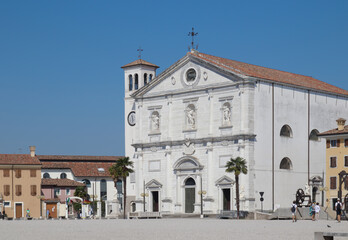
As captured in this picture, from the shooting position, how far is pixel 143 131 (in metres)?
73.2

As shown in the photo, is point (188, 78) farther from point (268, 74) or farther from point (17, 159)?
point (17, 159)

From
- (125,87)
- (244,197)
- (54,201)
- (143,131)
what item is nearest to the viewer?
(244,197)

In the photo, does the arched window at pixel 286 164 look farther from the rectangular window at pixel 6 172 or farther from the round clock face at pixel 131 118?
the rectangular window at pixel 6 172

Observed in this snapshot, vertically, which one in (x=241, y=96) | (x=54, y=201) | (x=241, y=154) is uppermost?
(x=241, y=96)

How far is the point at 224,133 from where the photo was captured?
66.6m

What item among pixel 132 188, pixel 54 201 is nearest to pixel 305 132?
pixel 132 188

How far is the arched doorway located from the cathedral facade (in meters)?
0.08

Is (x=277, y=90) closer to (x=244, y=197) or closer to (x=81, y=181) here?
(x=244, y=197)

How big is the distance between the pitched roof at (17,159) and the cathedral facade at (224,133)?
1471 centimetres

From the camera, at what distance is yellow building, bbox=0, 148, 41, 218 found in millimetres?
81562

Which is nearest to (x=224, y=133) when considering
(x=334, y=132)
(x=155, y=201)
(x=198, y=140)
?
(x=198, y=140)

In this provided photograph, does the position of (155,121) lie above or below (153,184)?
above

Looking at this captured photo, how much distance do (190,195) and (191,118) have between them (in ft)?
21.4

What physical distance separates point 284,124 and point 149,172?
13.2m
